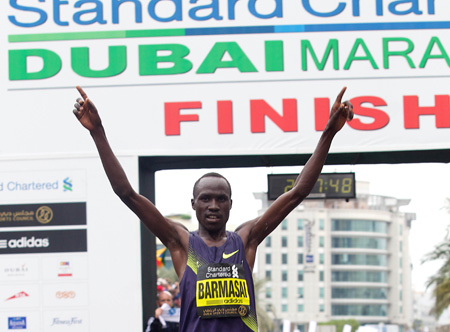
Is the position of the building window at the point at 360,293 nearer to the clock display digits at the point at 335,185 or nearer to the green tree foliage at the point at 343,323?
the green tree foliage at the point at 343,323

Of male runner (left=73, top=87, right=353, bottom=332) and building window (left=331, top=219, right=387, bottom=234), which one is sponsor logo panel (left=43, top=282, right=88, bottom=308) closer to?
male runner (left=73, top=87, right=353, bottom=332)

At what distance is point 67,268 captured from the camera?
8.25 meters

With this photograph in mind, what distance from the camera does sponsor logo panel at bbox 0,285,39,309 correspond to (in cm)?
825

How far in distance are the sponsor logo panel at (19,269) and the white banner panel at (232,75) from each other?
1076mm

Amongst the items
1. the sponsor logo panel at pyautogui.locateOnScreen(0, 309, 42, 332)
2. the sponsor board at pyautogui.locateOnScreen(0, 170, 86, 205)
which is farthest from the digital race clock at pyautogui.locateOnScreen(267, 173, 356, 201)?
the sponsor logo panel at pyautogui.locateOnScreen(0, 309, 42, 332)

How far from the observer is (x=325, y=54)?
27.6ft

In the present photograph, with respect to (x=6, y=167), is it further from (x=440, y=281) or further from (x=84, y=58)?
(x=440, y=281)

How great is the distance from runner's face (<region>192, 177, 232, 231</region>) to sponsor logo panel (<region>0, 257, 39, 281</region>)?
517 centimetres

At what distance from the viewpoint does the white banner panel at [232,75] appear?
8375mm

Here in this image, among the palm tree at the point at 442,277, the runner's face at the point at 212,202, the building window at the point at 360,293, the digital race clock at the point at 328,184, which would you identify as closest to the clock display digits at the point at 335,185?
the digital race clock at the point at 328,184

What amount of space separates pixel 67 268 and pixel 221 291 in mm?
5144

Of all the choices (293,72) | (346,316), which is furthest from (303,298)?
(293,72)

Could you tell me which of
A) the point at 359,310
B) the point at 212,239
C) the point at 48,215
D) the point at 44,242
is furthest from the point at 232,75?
the point at 359,310

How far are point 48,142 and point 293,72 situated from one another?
8.30 ft
